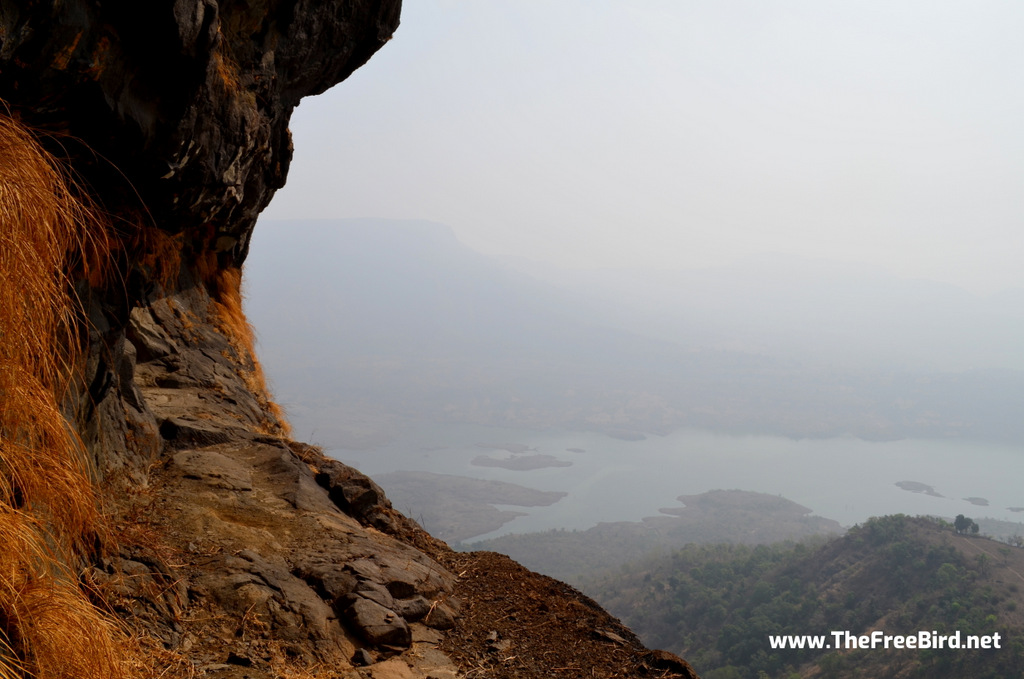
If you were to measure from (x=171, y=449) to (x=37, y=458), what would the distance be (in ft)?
11.2

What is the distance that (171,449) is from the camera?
6402 mm

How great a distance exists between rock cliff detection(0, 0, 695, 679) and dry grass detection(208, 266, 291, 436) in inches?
38.1

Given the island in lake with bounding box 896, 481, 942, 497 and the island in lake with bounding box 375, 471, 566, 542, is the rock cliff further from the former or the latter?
the island in lake with bounding box 896, 481, 942, 497

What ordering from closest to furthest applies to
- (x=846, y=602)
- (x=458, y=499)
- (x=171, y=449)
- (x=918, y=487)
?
(x=171, y=449)
(x=846, y=602)
(x=458, y=499)
(x=918, y=487)

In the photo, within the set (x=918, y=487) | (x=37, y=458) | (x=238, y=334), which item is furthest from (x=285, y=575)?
(x=918, y=487)

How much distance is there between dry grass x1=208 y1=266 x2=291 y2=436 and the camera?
30.7ft

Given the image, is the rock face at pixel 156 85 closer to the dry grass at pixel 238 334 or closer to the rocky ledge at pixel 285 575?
the rocky ledge at pixel 285 575

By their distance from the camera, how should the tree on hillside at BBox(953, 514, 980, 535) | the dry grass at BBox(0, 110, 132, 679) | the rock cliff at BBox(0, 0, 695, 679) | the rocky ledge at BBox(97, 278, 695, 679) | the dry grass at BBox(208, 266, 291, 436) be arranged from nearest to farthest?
1. the dry grass at BBox(0, 110, 132, 679)
2. the rock cliff at BBox(0, 0, 695, 679)
3. the rocky ledge at BBox(97, 278, 695, 679)
4. the dry grass at BBox(208, 266, 291, 436)
5. the tree on hillside at BBox(953, 514, 980, 535)

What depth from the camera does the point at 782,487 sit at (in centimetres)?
18725

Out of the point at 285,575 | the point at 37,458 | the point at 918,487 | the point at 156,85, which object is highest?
the point at 918,487

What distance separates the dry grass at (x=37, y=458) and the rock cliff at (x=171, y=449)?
0.01 m

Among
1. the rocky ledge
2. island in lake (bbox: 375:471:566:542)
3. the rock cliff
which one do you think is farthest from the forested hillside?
island in lake (bbox: 375:471:566:542)

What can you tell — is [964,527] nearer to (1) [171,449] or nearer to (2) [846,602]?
(2) [846,602]

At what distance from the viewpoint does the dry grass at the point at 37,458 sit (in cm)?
264
